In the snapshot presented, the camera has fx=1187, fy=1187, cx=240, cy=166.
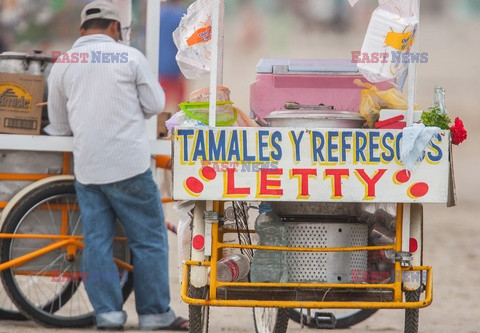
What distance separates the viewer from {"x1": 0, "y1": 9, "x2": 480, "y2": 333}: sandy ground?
7.26 metres

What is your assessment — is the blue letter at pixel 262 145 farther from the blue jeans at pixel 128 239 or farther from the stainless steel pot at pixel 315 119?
the blue jeans at pixel 128 239

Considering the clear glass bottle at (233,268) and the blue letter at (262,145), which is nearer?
the blue letter at (262,145)

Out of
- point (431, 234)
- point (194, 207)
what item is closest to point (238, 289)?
point (194, 207)

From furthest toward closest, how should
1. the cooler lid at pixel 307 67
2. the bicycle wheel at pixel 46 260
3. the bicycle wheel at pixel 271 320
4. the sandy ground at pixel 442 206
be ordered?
the sandy ground at pixel 442 206, the bicycle wheel at pixel 46 260, the bicycle wheel at pixel 271 320, the cooler lid at pixel 307 67

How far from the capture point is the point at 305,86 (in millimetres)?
5500

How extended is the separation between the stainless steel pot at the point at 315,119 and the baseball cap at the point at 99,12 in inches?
71.9

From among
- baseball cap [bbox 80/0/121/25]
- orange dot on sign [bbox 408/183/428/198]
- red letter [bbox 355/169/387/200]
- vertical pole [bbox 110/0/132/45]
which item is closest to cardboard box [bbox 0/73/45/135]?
baseball cap [bbox 80/0/121/25]

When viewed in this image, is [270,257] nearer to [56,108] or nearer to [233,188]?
[233,188]

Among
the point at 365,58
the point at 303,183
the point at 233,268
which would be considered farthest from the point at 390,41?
the point at 233,268

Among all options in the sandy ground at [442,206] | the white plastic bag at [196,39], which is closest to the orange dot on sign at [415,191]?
the white plastic bag at [196,39]

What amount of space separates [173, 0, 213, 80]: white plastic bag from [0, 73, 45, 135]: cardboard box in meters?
1.62

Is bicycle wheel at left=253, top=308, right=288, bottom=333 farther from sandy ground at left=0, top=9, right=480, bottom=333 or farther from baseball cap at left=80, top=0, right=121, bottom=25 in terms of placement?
baseball cap at left=80, top=0, right=121, bottom=25

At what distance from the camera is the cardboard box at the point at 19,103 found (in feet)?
22.0

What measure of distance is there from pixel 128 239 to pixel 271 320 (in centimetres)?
101
